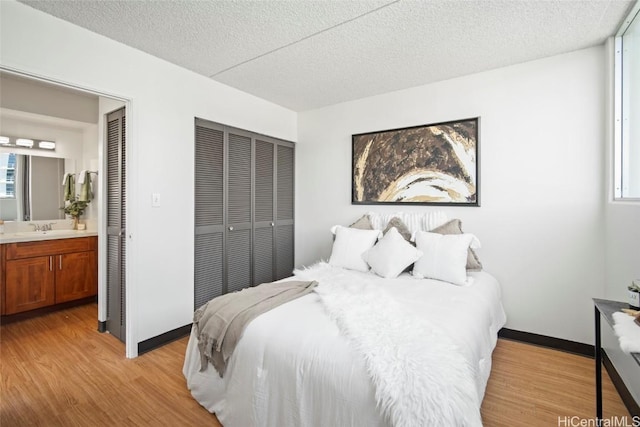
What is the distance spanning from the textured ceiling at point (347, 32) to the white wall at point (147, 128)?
131 millimetres

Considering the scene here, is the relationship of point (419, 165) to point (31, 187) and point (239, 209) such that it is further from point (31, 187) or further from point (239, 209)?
point (31, 187)

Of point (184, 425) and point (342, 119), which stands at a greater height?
point (342, 119)

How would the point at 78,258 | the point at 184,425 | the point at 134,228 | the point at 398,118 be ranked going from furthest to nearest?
the point at 78,258 < the point at 398,118 < the point at 134,228 < the point at 184,425

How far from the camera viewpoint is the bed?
1156mm

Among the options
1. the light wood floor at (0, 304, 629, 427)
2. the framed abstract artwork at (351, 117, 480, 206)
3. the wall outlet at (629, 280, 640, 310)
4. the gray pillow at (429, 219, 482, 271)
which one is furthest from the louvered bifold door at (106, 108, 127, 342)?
the wall outlet at (629, 280, 640, 310)

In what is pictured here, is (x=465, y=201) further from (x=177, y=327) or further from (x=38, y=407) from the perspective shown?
(x=38, y=407)

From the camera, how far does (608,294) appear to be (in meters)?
2.36

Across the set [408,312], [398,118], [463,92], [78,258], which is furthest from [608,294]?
[78,258]

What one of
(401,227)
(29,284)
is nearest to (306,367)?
(401,227)

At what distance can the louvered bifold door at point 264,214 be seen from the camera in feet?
12.1

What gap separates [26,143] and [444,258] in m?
4.95

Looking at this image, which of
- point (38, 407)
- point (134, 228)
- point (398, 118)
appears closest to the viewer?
point (38, 407)

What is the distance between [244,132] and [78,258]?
8.22ft
